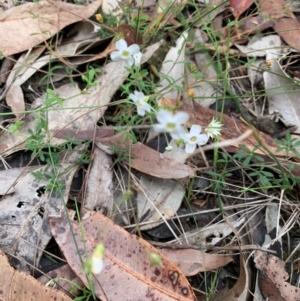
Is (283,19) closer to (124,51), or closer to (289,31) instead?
(289,31)

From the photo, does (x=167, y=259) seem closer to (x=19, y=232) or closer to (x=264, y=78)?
(x=19, y=232)

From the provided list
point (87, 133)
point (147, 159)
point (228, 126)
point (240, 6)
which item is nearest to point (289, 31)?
point (240, 6)

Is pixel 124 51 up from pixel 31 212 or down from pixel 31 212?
up

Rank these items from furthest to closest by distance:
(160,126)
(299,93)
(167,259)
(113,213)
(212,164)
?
(299,93), (212,164), (113,213), (167,259), (160,126)

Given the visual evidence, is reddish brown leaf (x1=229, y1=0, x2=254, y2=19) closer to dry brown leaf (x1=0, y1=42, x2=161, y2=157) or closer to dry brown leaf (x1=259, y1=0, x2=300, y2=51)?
dry brown leaf (x1=259, y1=0, x2=300, y2=51)

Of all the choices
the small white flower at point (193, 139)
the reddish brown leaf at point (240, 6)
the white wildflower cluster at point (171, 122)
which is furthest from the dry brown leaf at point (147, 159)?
the reddish brown leaf at point (240, 6)

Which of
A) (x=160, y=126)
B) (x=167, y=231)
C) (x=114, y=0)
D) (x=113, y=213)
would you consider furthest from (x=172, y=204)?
(x=114, y=0)
